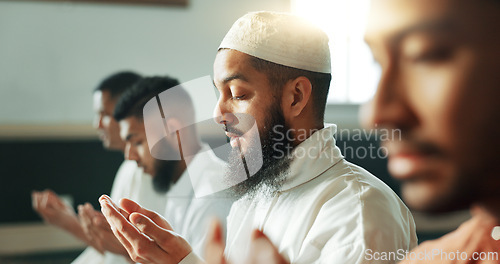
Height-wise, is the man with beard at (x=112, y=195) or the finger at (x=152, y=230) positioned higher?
the finger at (x=152, y=230)

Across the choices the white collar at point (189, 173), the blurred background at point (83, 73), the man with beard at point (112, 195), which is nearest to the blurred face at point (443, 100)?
the blurred background at point (83, 73)

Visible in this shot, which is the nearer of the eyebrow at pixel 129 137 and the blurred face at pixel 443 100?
the blurred face at pixel 443 100

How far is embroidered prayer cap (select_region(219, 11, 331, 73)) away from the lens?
0.46 metres

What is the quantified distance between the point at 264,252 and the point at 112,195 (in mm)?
605

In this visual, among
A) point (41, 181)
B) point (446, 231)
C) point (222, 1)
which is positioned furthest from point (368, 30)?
point (41, 181)

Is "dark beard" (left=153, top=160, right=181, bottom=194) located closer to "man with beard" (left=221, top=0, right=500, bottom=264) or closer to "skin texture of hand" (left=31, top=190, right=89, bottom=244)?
"skin texture of hand" (left=31, top=190, right=89, bottom=244)

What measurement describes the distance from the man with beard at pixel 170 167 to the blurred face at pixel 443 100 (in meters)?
0.28

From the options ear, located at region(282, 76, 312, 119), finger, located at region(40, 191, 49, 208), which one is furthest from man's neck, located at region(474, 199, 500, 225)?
finger, located at region(40, 191, 49, 208)

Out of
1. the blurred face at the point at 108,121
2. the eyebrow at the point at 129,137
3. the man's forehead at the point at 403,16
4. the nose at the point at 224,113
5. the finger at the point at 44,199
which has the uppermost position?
the man's forehead at the point at 403,16

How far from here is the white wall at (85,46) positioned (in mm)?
617

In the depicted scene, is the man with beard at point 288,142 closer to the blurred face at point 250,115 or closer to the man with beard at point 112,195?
the blurred face at point 250,115

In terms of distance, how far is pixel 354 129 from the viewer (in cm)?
44

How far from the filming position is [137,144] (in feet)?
2.51

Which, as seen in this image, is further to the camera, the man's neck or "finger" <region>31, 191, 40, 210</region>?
"finger" <region>31, 191, 40, 210</region>
